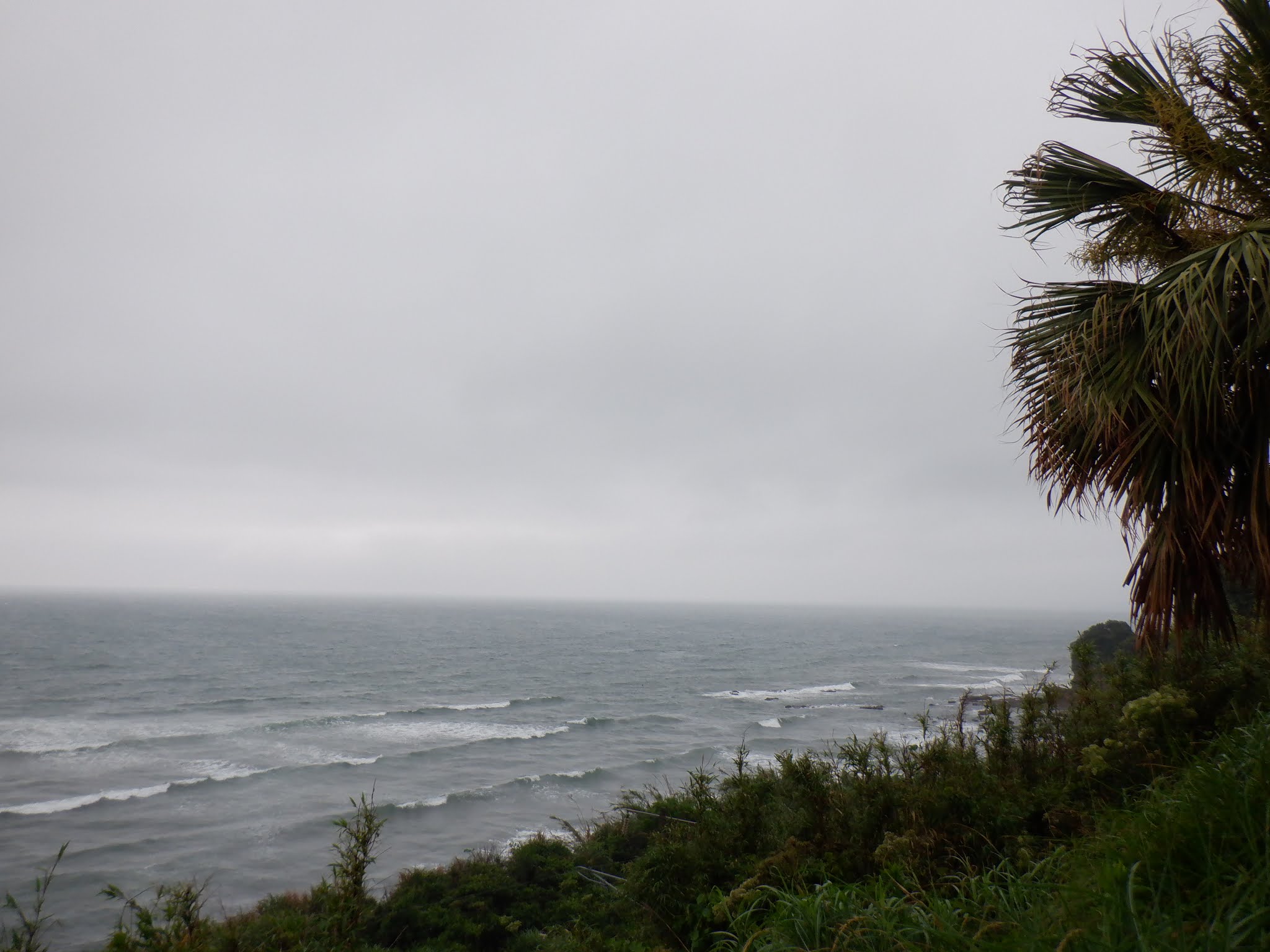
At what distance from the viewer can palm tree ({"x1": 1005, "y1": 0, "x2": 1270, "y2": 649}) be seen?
13.6ft

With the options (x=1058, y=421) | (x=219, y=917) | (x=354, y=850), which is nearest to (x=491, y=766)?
(x=219, y=917)

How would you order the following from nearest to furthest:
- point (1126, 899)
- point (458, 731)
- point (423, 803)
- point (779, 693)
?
1. point (1126, 899)
2. point (423, 803)
3. point (458, 731)
4. point (779, 693)

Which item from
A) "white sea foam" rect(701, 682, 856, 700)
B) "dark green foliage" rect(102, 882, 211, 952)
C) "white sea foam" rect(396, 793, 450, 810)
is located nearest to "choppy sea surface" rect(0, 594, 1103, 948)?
"white sea foam" rect(396, 793, 450, 810)

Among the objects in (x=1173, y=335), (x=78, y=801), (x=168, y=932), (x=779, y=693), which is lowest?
(x=779, y=693)

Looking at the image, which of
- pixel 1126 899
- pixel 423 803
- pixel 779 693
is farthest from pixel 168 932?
pixel 779 693

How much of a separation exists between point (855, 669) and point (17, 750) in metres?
50.9

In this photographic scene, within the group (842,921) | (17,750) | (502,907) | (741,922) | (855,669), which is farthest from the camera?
(855,669)

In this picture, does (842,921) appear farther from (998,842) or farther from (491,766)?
(491,766)

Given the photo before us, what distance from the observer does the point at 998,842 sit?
4.92 metres

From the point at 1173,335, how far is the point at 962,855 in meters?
3.63

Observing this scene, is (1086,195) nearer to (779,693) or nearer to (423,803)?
(423,803)

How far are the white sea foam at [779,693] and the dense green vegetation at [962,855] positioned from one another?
111 feet

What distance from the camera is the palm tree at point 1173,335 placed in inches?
164

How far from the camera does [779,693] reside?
142 feet
